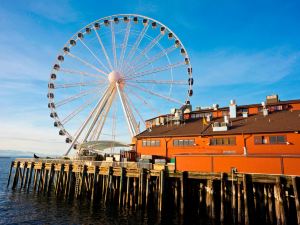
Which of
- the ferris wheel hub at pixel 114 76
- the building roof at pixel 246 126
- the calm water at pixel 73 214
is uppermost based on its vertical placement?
the ferris wheel hub at pixel 114 76

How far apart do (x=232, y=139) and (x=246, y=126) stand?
272cm

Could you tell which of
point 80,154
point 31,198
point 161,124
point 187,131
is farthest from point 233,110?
point 31,198

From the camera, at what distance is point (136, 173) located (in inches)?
1206

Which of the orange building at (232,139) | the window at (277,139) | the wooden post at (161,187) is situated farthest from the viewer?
the window at (277,139)

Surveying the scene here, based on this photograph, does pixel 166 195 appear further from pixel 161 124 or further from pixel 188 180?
pixel 161 124

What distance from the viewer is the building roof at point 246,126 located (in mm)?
30844

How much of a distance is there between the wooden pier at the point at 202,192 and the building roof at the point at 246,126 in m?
8.04

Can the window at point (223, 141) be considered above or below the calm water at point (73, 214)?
above

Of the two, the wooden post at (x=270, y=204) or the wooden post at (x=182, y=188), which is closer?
the wooden post at (x=270, y=204)

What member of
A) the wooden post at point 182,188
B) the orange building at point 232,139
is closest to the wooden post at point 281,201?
the orange building at point 232,139

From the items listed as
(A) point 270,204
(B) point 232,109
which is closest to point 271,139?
(A) point 270,204

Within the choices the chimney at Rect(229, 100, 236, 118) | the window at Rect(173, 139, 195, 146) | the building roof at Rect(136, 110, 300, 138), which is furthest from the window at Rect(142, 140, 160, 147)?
the chimney at Rect(229, 100, 236, 118)

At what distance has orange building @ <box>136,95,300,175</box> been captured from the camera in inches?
993

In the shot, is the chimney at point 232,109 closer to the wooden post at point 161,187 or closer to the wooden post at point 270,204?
the wooden post at point 161,187
